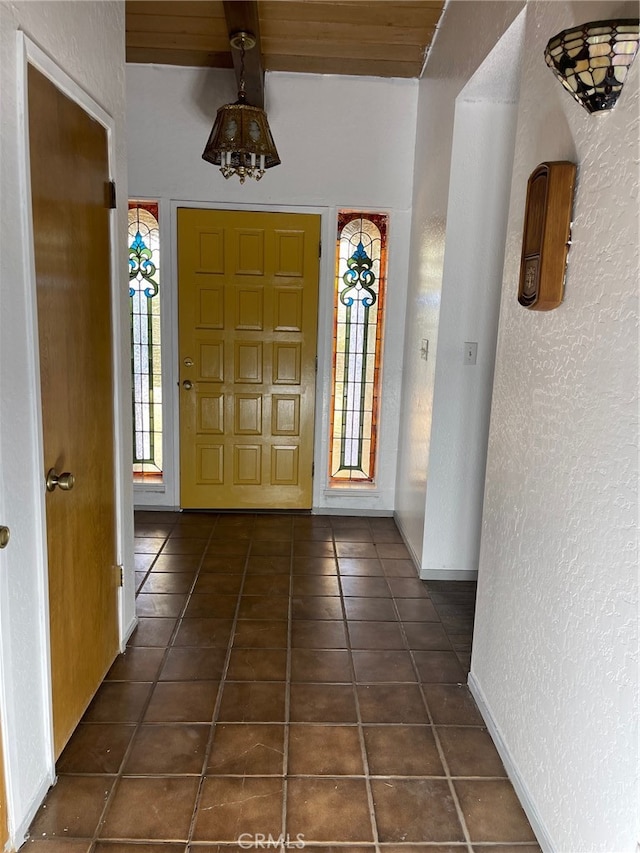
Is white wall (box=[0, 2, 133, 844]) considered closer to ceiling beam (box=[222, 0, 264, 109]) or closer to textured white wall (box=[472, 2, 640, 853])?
ceiling beam (box=[222, 0, 264, 109])

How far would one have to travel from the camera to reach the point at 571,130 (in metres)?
1.51

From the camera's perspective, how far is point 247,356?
3.92 m

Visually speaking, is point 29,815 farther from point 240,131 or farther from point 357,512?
point 357,512

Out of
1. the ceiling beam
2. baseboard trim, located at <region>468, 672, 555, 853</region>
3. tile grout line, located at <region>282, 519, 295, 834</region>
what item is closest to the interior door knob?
tile grout line, located at <region>282, 519, 295, 834</region>

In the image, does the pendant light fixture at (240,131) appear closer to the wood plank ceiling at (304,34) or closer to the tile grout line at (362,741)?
the wood plank ceiling at (304,34)

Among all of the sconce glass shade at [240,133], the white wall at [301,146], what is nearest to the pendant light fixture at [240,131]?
the sconce glass shade at [240,133]

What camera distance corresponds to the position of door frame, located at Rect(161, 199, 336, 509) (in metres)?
3.77

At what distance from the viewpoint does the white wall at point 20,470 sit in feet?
4.58

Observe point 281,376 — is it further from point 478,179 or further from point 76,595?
point 76,595

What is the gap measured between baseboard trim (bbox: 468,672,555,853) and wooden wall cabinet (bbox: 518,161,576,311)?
53.5 inches

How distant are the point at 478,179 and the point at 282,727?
2519 mm

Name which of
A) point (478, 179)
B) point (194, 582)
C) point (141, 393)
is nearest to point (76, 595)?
point (194, 582)

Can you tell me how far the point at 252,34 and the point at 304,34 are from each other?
21.4 inches

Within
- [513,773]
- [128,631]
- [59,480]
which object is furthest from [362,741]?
[59,480]
